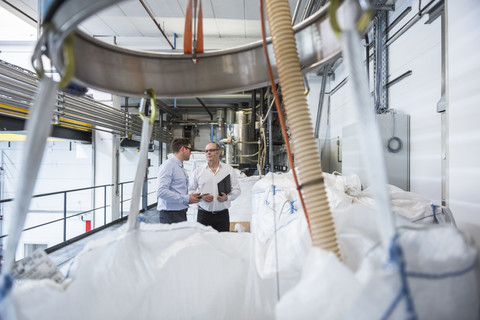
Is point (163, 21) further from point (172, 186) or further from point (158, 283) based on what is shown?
point (158, 283)

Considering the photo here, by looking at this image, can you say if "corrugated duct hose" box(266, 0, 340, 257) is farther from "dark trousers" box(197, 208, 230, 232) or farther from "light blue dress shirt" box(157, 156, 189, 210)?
"dark trousers" box(197, 208, 230, 232)

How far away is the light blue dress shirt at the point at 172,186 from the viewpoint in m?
2.34

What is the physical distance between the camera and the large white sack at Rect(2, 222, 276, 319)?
53 cm

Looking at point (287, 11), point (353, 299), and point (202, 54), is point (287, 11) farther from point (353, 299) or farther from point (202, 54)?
point (353, 299)

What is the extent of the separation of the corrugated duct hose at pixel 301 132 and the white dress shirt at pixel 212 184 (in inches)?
82.2

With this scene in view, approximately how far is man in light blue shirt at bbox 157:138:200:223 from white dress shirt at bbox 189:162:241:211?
0.54 ft

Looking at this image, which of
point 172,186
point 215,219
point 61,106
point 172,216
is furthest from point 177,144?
point 61,106

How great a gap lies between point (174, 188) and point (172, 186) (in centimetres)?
3

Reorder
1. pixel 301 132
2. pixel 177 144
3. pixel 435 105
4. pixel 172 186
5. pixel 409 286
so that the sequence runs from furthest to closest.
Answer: pixel 177 144, pixel 172 186, pixel 435 105, pixel 301 132, pixel 409 286

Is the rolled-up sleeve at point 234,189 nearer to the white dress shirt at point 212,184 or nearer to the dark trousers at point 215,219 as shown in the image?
the white dress shirt at point 212,184

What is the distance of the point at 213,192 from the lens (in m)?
2.60

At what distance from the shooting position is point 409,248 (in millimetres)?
363

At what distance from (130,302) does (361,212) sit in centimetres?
57

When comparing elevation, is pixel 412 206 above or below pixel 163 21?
below
